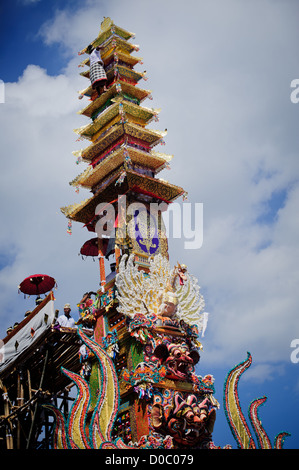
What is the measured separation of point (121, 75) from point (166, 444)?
14648 millimetres

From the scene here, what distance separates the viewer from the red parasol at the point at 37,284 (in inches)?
840

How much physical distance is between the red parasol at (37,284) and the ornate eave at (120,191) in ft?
8.06

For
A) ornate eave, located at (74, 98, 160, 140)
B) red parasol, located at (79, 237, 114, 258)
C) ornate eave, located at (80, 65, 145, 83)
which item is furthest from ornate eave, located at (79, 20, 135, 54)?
red parasol, located at (79, 237, 114, 258)

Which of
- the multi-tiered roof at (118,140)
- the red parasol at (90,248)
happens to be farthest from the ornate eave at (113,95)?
the red parasol at (90,248)

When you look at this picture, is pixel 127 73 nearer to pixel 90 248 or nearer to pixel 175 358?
pixel 90 248

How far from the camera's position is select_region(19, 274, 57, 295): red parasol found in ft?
70.0

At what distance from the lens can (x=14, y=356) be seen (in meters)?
19.5

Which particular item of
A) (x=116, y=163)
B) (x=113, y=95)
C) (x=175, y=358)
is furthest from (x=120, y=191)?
(x=175, y=358)

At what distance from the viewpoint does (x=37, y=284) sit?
21.5 meters

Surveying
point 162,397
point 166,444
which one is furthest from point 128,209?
point 166,444

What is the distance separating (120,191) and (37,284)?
15.2ft

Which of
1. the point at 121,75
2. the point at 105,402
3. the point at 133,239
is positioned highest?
the point at 121,75

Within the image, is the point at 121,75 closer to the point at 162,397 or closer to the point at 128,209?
the point at 128,209
